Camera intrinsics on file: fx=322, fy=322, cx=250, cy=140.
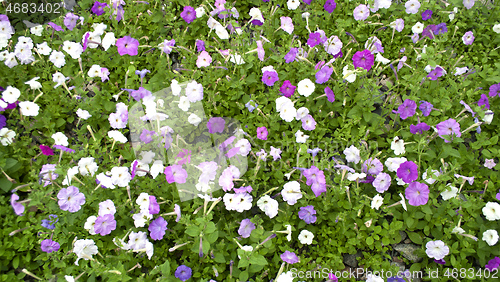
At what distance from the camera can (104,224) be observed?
2984 millimetres

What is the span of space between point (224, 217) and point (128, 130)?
5.17 feet

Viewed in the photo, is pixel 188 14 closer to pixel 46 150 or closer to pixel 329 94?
pixel 329 94

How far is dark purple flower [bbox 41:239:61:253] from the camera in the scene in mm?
2961

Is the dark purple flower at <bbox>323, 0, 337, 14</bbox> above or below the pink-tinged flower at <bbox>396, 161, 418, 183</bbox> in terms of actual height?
above

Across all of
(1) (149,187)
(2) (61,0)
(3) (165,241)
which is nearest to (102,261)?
(3) (165,241)

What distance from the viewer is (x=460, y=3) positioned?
4.85 m

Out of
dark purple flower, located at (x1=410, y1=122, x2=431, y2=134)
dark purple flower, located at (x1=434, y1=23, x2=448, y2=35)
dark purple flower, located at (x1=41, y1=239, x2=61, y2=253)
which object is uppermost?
dark purple flower, located at (x1=434, y1=23, x2=448, y2=35)

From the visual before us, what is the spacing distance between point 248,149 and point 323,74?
48.9 inches

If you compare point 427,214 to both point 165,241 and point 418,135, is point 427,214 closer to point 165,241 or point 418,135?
point 418,135

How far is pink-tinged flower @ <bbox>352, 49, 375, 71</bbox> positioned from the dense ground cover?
0.32 ft

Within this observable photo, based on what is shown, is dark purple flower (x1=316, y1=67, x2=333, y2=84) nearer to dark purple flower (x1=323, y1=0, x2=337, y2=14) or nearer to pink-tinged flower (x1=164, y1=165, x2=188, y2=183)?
dark purple flower (x1=323, y1=0, x2=337, y2=14)

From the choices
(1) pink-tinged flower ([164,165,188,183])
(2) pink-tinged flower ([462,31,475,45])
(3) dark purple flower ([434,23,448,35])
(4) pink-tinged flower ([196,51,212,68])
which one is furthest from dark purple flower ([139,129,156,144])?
(2) pink-tinged flower ([462,31,475,45])

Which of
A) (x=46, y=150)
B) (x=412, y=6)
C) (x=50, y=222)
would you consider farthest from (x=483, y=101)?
(x=46, y=150)

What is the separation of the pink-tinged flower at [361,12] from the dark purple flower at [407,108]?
4.94 feet
